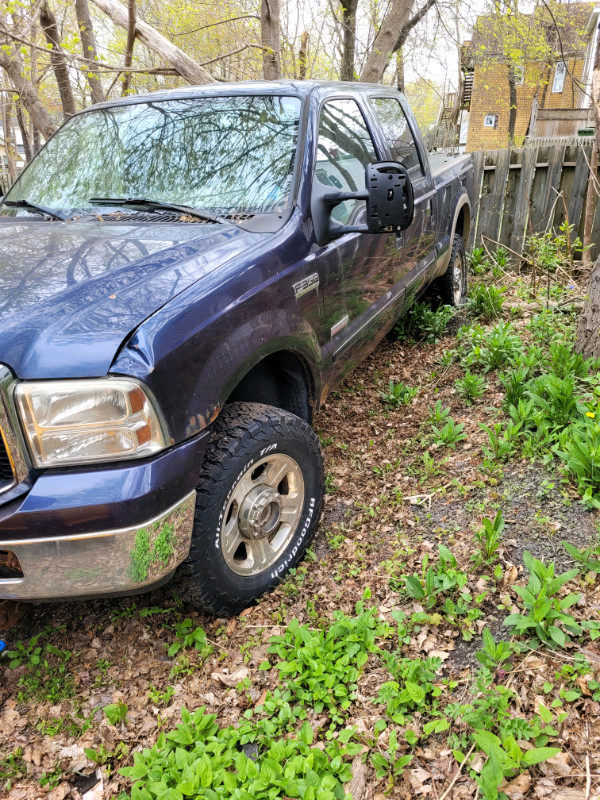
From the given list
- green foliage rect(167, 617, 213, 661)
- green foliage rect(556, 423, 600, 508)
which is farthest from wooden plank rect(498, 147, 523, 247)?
green foliage rect(167, 617, 213, 661)

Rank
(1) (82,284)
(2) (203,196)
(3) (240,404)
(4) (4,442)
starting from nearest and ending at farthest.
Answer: (4) (4,442) → (1) (82,284) → (3) (240,404) → (2) (203,196)

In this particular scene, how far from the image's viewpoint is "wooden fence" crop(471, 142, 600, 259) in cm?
661

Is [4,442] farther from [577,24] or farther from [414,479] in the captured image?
[577,24]

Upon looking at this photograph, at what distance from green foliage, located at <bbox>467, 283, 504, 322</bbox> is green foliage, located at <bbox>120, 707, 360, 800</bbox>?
405cm

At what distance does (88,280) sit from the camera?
6.77ft

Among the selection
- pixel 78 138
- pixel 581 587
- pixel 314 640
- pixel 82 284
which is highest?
pixel 78 138

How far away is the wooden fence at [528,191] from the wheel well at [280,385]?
4.69m

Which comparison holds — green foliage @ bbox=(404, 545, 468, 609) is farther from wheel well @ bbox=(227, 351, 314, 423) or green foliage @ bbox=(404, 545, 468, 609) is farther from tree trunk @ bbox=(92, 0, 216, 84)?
tree trunk @ bbox=(92, 0, 216, 84)

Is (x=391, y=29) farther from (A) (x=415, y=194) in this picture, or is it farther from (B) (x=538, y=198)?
(A) (x=415, y=194)

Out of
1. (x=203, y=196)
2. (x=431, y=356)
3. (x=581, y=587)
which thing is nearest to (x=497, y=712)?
(x=581, y=587)

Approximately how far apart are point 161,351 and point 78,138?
218 centimetres

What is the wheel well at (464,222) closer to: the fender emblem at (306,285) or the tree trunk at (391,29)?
the fender emblem at (306,285)

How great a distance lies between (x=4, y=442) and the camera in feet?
5.78

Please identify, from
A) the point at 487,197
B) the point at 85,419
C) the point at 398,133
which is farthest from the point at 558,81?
the point at 85,419
